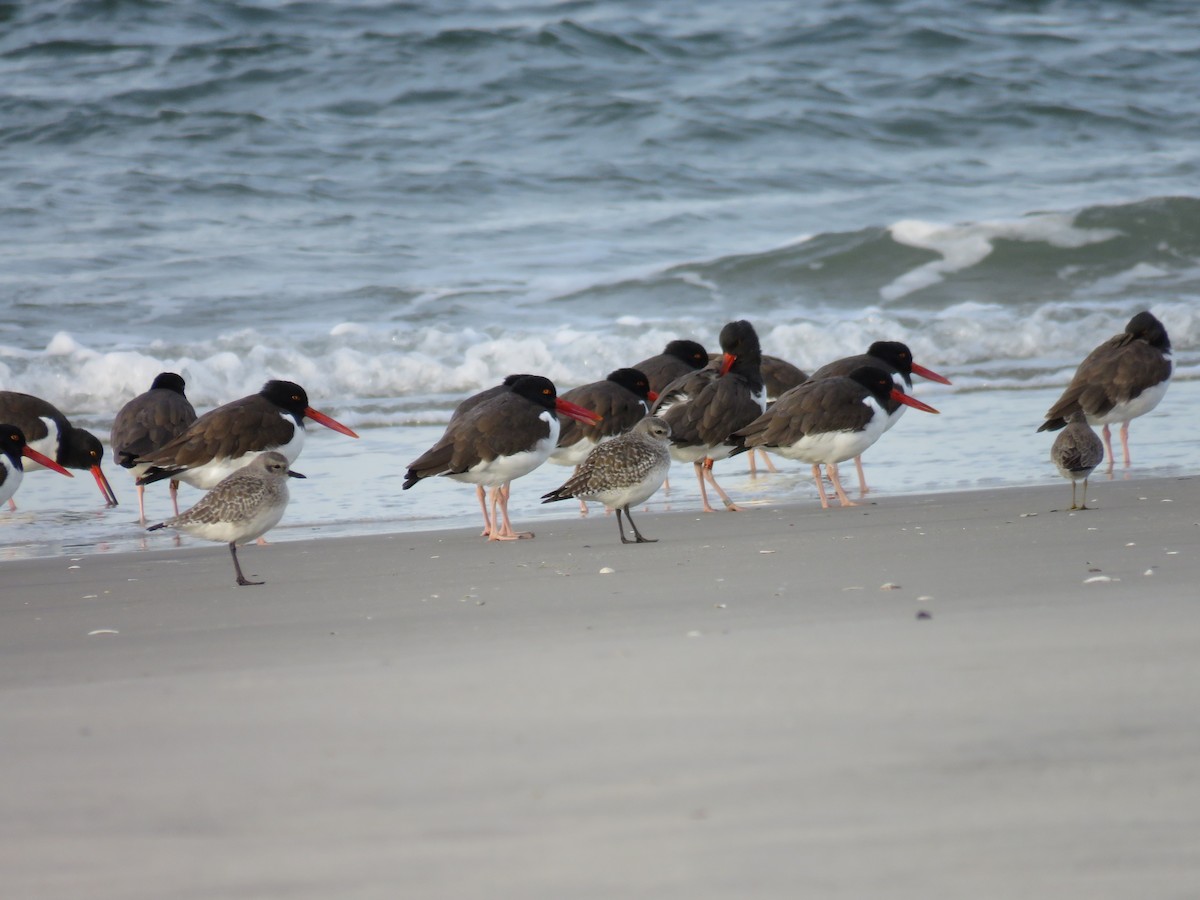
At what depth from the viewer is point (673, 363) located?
10.2 m

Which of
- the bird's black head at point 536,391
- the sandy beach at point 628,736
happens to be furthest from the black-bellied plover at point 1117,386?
the sandy beach at point 628,736

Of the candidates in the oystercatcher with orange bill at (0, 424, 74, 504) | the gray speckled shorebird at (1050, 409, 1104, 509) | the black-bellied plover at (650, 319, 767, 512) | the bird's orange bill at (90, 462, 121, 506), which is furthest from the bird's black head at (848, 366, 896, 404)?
the oystercatcher with orange bill at (0, 424, 74, 504)

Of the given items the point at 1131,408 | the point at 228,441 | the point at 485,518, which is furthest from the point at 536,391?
the point at 1131,408

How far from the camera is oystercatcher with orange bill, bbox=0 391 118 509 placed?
30.7ft

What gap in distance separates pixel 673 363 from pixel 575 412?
2.15 m

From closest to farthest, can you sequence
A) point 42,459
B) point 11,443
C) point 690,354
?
point 11,443, point 42,459, point 690,354

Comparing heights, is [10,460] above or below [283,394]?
below

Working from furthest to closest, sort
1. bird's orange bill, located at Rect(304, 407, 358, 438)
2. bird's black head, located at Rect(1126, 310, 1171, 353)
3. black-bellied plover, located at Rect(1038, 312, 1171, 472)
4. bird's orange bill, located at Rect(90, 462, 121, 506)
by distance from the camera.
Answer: bird's black head, located at Rect(1126, 310, 1171, 353) → bird's orange bill, located at Rect(90, 462, 121, 506) → black-bellied plover, located at Rect(1038, 312, 1171, 472) → bird's orange bill, located at Rect(304, 407, 358, 438)

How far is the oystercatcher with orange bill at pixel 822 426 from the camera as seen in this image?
7848mm

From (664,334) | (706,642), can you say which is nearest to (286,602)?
(706,642)

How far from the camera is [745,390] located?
866cm

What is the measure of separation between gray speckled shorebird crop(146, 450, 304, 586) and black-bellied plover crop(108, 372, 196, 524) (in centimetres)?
271

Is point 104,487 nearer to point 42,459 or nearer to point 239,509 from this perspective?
point 42,459

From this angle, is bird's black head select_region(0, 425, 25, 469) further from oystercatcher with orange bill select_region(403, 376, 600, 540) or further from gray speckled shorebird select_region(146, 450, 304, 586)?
gray speckled shorebird select_region(146, 450, 304, 586)
